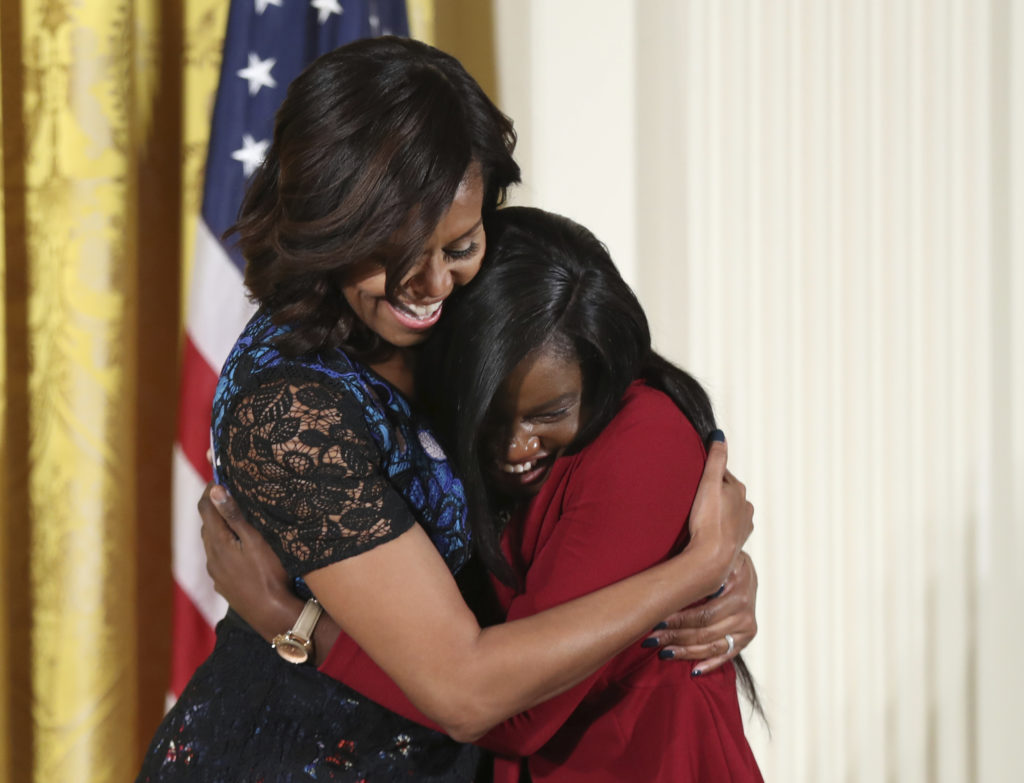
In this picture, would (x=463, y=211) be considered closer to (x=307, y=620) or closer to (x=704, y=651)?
(x=307, y=620)

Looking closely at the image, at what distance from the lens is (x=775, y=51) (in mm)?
2320

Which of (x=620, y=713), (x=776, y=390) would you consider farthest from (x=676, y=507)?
(x=776, y=390)

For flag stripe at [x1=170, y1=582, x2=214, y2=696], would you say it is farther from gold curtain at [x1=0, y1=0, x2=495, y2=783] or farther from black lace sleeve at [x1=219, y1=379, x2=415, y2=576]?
black lace sleeve at [x1=219, y1=379, x2=415, y2=576]

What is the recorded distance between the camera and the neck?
1.27 m

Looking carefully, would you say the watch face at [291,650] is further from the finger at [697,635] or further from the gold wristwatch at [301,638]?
the finger at [697,635]

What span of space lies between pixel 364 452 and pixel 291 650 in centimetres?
27

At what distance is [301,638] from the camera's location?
45.7 inches

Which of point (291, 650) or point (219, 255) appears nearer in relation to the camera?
point (291, 650)

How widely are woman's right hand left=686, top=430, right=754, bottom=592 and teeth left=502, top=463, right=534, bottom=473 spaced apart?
206 mm

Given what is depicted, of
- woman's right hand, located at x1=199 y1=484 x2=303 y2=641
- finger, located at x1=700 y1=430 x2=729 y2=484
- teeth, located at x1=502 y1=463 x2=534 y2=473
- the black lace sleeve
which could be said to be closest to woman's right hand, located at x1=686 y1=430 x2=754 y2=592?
finger, located at x1=700 y1=430 x2=729 y2=484

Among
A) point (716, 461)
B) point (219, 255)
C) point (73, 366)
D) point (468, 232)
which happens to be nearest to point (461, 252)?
point (468, 232)

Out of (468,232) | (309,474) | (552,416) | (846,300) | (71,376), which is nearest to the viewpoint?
(309,474)

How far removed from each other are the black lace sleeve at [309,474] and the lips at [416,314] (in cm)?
13

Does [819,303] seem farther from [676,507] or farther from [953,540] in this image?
[676,507]
